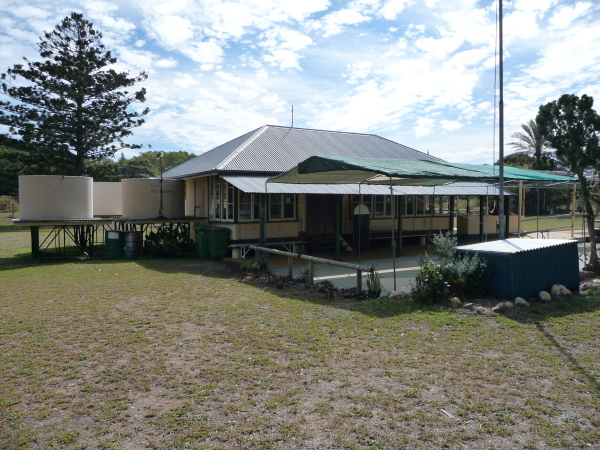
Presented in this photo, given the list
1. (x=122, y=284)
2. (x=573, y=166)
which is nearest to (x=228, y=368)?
(x=122, y=284)

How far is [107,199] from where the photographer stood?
19.9 m

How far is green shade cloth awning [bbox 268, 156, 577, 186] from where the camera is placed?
8672 millimetres

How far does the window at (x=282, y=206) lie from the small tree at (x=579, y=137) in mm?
8234

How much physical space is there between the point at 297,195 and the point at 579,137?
28.4 ft

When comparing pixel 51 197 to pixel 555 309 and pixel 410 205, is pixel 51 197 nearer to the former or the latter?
pixel 410 205

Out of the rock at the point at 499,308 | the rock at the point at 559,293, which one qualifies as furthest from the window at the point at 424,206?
the rock at the point at 499,308

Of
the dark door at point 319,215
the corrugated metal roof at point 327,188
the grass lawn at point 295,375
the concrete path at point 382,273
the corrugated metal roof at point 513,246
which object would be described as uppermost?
the corrugated metal roof at point 327,188

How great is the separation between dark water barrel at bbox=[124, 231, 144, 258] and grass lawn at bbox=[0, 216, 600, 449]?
6.29 meters

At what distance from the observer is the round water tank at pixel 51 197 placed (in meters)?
14.0

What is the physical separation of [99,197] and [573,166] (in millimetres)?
17311

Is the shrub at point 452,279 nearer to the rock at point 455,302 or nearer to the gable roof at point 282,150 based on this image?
the rock at point 455,302

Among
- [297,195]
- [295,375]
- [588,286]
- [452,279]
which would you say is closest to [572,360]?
[452,279]

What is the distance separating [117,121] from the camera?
33.3 m

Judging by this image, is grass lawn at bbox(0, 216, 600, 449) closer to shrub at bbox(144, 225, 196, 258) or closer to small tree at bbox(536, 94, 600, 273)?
small tree at bbox(536, 94, 600, 273)
